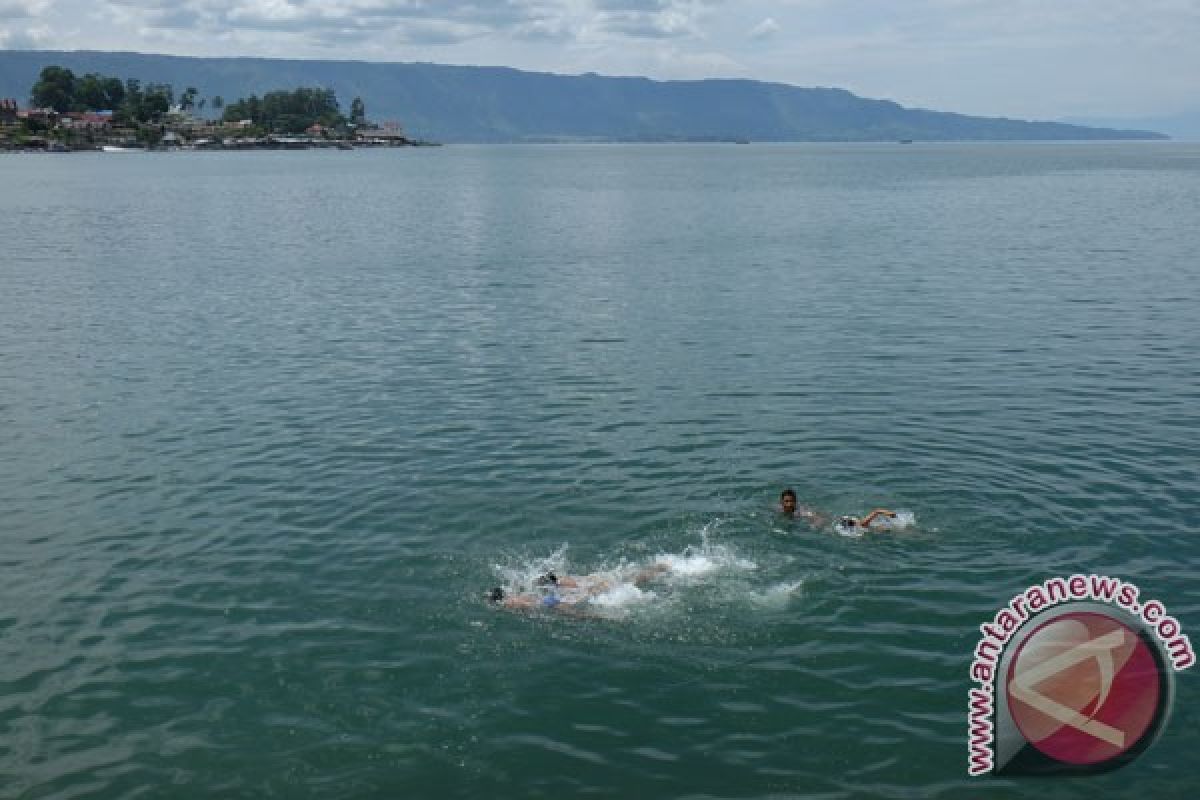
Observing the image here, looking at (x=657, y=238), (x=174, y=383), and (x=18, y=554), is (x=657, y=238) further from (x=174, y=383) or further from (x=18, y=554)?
(x=18, y=554)

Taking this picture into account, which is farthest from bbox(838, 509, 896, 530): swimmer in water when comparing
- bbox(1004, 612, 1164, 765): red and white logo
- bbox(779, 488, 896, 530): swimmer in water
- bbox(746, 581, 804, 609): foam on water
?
bbox(1004, 612, 1164, 765): red and white logo

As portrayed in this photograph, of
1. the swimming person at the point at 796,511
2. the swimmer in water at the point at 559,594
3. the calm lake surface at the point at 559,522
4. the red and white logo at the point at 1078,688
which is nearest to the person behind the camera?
the red and white logo at the point at 1078,688

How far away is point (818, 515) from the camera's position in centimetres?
3197

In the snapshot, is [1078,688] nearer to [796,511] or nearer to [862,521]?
[862,521]

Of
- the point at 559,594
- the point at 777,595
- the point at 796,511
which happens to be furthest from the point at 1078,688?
the point at 796,511

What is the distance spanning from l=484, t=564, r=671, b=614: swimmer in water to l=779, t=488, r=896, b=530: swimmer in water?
19.1 feet

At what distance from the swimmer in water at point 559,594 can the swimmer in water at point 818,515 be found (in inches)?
229

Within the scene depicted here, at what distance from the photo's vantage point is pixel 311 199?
544 feet

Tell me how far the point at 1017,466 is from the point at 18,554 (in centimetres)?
3393

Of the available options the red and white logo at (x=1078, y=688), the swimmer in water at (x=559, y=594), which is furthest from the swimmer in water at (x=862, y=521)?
the red and white logo at (x=1078, y=688)

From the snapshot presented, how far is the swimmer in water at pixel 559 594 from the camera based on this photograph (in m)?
26.8

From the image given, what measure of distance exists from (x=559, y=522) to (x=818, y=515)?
8375mm

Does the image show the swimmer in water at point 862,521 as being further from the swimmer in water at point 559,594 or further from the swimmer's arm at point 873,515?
the swimmer in water at point 559,594

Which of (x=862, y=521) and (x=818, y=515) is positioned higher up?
(x=862, y=521)
